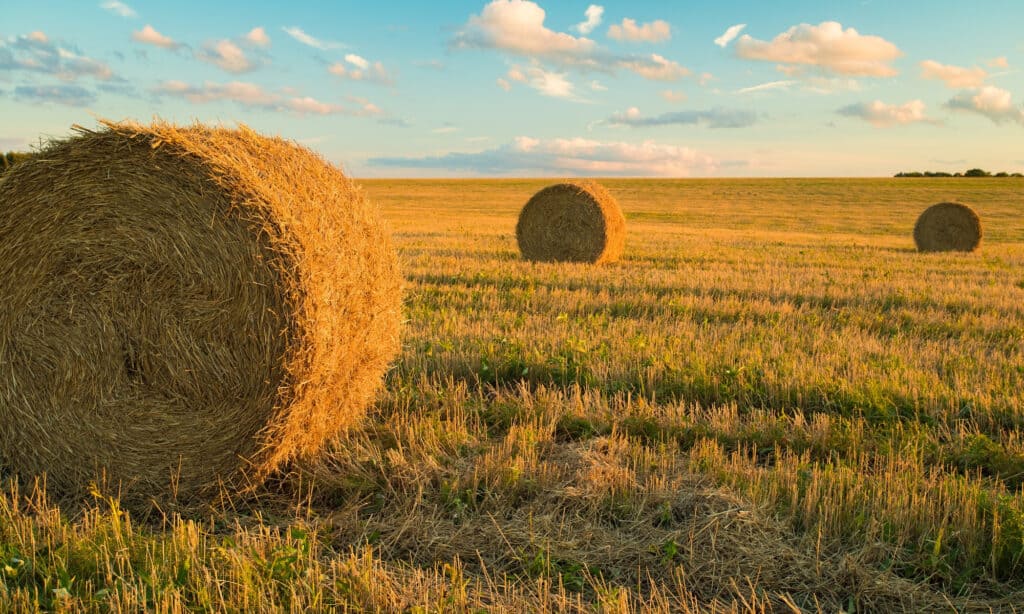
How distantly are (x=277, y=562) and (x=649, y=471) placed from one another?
→ 249 centimetres

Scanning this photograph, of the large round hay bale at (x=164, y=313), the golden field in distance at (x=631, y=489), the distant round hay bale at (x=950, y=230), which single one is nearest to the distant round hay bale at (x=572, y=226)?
the golden field in distance at (x=631, y=489)

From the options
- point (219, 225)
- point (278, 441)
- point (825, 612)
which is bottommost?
point (825, 612)

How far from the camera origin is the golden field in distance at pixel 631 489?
3734mm

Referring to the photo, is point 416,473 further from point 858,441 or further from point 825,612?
point 858,441

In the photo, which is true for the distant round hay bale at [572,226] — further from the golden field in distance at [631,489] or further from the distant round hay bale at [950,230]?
the distant round hay bale at [950,230]

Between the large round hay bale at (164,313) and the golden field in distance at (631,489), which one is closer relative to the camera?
the golden field in distance at (631,489)

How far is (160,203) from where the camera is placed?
505cm

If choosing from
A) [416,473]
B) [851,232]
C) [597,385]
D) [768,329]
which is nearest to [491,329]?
[597,385]

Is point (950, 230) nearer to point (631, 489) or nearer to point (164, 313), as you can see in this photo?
point (631, 489)

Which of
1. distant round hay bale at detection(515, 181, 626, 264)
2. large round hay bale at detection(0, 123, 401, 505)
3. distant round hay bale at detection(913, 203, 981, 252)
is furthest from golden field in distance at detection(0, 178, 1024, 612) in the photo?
distant round hay bale at detection(913, 203, 981, 252)

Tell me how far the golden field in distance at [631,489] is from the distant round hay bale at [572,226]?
7090 millimetres

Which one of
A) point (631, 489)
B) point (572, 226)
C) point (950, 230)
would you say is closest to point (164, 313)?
point (631, 489)

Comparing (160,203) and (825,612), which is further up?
(160,203)

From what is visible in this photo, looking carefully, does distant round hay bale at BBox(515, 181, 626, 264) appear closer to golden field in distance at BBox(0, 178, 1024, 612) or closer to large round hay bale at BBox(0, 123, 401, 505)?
golden field in distance at BBox(0, 178, 1024, 612)
